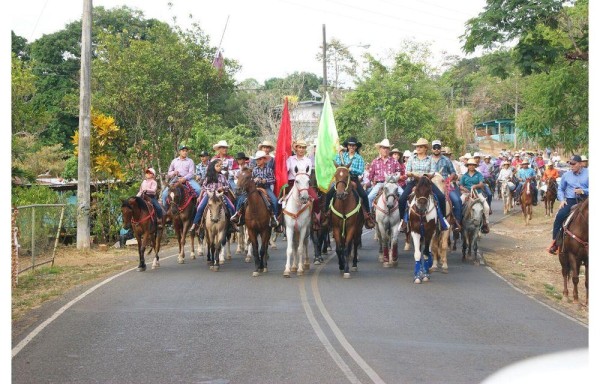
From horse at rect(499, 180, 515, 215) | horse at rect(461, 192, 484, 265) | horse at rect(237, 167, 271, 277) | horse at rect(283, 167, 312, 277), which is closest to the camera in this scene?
horse at rect(283, 167, 312, 277)

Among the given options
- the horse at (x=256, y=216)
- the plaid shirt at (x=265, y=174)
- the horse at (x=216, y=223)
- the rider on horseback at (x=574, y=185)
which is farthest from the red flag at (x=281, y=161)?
the rider on horseback at (x=574, y=185)

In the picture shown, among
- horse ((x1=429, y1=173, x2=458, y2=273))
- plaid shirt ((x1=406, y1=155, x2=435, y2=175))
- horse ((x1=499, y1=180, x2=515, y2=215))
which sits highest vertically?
plaid shirt ((x1=406, y1=155, x2=435, y2=175))

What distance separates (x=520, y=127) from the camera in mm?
31562

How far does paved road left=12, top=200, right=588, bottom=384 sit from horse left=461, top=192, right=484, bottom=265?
3182mm

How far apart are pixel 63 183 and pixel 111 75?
16.7 ft

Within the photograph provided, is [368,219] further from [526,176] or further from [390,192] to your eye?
[526,176]

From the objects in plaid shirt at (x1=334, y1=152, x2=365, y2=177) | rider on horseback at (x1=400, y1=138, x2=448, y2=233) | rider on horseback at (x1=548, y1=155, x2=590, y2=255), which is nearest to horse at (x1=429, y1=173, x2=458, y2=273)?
rider on horseback at (x1=400, y1=138, x2=448, y2=233)

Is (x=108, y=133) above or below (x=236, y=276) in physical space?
above

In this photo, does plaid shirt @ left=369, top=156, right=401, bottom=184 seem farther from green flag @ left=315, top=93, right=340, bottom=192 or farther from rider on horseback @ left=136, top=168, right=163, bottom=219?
rider on horseback @ left=136, top=168, right=163, bottom=219

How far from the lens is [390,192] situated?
18906 mm

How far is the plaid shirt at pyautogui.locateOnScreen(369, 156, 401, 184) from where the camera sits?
19.7 meters

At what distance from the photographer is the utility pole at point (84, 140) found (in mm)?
24125
